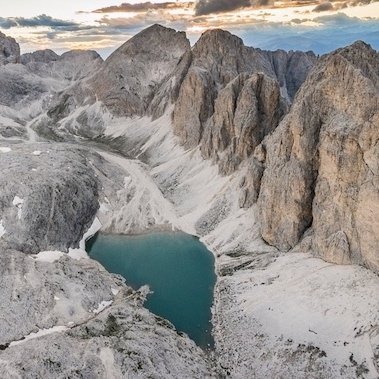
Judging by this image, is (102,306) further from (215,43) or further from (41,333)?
(215,43)

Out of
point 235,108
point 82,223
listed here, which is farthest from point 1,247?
point 235,108

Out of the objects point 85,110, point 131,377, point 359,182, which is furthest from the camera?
point 85,110

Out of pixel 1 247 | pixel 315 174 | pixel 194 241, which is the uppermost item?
pixel 315 174

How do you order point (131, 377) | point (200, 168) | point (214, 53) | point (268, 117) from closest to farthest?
1. point (131, 377)
2. point (268, 117)
3. point (200, 168)
4. point (214, 53)

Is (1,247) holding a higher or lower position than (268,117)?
lower

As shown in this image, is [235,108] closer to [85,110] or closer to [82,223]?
[82,223]

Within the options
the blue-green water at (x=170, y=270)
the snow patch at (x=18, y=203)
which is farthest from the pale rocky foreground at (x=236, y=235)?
the blue-green water at (x=170, y=270)

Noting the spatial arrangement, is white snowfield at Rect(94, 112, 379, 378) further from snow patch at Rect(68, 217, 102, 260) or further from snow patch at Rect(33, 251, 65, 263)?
snow patch at Rect(33, 251, 65, 263)
